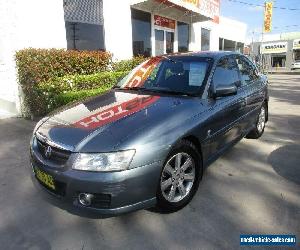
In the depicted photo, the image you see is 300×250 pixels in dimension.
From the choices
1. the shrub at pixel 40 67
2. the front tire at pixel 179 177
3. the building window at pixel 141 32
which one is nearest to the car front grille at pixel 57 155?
the front tire at pixel 179 177

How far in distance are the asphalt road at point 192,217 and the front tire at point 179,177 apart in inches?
6.0

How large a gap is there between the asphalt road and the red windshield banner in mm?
1014

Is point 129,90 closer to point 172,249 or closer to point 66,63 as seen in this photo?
point 172,249

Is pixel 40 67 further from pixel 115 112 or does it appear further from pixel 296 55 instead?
pixel 296 55

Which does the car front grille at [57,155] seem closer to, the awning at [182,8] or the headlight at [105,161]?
the headlight at [105,161]

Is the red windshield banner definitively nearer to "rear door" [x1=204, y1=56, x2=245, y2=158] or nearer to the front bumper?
the front bumper

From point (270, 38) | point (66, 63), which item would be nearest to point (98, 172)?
point (66, 63)

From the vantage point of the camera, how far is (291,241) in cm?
276

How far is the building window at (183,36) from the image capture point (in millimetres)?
15703

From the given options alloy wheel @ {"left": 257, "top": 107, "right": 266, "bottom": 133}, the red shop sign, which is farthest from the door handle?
the red shop sign

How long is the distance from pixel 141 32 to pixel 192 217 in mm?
10621

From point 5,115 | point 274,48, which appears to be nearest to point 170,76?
point 5,115

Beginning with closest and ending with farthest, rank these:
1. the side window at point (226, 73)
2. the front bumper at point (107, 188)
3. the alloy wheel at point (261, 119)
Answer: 1. the front bumper at point (107, 188)
2. the side window at point (226, 73)
3. the alloy wheel at point (261, 119)

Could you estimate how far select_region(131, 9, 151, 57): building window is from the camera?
476 inches
